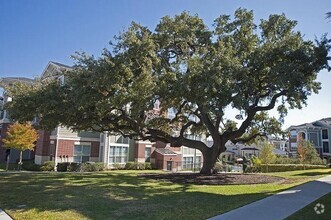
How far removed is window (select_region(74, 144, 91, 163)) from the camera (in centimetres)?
3059

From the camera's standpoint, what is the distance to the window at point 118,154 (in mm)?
32375

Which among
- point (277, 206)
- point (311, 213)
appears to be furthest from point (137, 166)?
point (311, 213)

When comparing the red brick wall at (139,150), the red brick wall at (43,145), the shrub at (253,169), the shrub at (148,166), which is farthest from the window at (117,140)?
the shrub at (253,169)

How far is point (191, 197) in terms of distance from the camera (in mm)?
11891

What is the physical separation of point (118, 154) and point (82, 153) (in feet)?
13.7

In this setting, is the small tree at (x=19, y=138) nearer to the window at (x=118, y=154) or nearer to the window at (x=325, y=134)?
the window at (x=118, y=154)

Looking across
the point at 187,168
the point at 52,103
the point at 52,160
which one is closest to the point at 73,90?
the point at 52,103

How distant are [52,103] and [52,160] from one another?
15123mm

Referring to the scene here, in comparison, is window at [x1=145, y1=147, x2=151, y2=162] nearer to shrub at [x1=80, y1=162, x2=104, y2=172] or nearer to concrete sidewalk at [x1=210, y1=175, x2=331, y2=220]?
shrub at [x1=80, y1=162, x2=104, y2=172]

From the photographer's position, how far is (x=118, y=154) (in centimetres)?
3312

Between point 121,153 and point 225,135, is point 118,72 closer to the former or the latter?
point 225,135

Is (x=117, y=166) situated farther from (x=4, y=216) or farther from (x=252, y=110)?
(x=4, y=216)

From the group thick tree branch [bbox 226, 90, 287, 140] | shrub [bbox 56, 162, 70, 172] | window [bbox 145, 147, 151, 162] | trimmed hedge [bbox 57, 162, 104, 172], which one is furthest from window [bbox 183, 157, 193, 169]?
thick tree branch [bbox 226, 90, 287, 140]

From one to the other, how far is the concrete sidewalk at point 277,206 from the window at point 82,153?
76.2 feet
